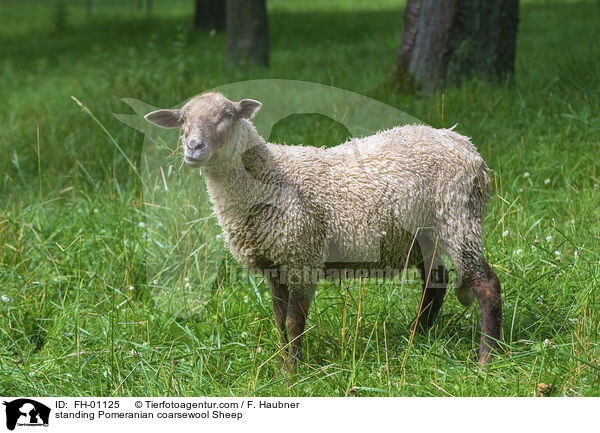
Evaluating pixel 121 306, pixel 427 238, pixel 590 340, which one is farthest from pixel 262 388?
pixel 590 340

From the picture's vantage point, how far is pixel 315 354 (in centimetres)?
325

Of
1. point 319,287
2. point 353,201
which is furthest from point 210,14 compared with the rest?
point 353,201

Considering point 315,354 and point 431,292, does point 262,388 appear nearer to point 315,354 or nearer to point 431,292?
point 315,354

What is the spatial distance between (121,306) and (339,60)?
5406 mm

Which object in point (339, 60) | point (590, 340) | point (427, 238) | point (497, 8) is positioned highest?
point (497, 8)

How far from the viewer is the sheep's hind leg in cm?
350

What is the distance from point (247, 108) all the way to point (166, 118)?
0.40 m

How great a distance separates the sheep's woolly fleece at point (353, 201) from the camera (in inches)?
120

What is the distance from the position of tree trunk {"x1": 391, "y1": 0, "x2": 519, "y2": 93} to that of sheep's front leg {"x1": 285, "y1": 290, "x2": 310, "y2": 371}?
3.17 metres

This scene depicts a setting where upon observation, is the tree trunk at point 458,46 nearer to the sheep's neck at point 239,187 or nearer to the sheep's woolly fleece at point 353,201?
the sheep's woolly fleece at point 353,201

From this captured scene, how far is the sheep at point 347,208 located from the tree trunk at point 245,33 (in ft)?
20.7

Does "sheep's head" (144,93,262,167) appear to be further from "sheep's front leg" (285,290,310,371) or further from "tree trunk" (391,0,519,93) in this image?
"tree trunk" (391,0,519,93)
